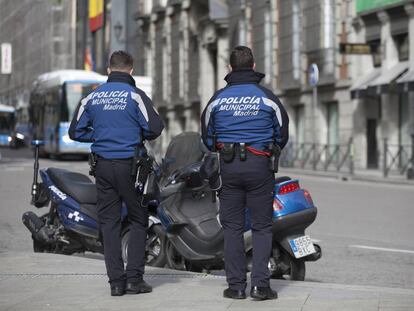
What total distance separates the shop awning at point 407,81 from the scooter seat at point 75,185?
2131 centimetres

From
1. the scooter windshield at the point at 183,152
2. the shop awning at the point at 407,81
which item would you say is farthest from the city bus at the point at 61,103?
the scooter windshield at the point at 183,152

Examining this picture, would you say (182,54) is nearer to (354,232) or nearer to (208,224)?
(354,232)

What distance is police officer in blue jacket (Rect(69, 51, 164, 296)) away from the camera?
801 cm

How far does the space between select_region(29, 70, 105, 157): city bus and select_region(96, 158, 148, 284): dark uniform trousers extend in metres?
30.4

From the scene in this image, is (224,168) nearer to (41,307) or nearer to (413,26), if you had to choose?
(41,307)

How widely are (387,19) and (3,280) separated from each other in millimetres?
27747

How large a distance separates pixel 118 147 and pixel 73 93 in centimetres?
3273

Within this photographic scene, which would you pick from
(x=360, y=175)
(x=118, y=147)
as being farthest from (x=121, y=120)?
(x=360, y=175)

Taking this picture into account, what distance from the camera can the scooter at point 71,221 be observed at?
10.4m

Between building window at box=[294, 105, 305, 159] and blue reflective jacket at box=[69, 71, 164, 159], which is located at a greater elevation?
building window at box=[294, 105, 305, 159]

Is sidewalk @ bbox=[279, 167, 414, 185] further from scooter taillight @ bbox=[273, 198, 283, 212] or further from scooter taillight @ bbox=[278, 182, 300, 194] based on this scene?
scooter taillight @ bbox=[273, 198, 283, 212]

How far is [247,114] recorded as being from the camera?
7770mm

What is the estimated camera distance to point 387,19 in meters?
35.1

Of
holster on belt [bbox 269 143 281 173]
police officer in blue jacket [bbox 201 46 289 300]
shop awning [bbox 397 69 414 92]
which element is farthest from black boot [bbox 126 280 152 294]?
shop awning [bbox 397 69 414 92]
